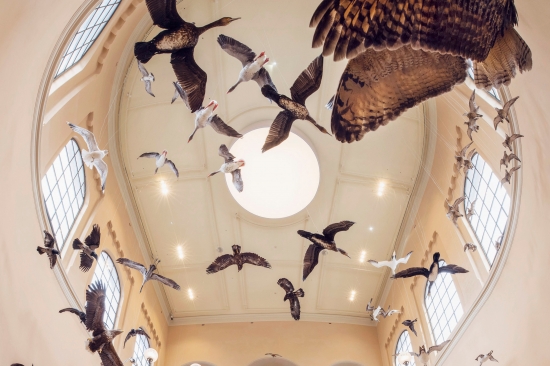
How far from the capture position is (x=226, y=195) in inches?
505

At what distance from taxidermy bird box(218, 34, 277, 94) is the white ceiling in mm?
2881

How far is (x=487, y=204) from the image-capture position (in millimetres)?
9133

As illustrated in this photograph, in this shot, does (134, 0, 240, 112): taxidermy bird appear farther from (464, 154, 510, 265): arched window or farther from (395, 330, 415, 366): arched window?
(395, 330, 415, 366): arched window

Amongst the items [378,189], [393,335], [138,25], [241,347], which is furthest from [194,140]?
[393,335]

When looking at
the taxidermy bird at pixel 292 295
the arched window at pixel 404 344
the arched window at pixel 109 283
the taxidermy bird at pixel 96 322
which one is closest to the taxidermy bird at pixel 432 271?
the taxidermy bird at pixel 292 295

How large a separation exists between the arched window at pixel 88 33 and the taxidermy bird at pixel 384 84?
6033mm

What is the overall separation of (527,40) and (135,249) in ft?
36.9

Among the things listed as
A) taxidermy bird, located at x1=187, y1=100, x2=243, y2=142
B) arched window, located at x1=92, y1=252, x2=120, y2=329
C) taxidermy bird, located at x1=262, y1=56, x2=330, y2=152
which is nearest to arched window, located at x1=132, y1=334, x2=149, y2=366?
arched window, located at x1=92, y1=252, x2=120, y2=329

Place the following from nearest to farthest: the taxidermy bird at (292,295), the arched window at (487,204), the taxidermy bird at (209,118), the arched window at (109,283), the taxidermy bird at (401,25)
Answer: the taxidermy bird at (401,25)
the taxidermy bird at (209,118)
the arched window at (487,204)
the taxidermy bird at (292,295)
the arched window at (109,283)

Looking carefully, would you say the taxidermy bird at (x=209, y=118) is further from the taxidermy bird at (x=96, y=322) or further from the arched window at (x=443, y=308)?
the arched window at (x=443, y=308)

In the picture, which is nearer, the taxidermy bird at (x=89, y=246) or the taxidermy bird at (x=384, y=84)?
the taxidermy bird at (x=384, y=84)

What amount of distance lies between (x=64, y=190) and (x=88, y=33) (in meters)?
3.20

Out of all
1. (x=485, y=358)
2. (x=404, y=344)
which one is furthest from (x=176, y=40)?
(x=404, y=344)

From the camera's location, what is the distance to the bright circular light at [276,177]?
41.6 feet
